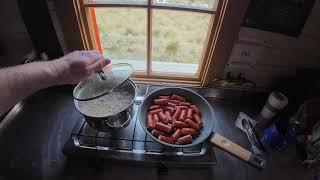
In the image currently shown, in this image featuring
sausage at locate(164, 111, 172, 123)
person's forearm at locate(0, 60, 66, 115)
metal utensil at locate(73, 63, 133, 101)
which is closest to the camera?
person's forearm at locate(0, 60, 66, 115)

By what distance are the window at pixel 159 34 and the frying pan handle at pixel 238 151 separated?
0.92 ft

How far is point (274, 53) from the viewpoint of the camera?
95cm

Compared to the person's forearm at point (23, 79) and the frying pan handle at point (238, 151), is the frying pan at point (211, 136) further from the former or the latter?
the person's forearm at point (23, 79)

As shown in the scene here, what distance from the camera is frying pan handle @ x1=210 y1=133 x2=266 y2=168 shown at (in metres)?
0.89

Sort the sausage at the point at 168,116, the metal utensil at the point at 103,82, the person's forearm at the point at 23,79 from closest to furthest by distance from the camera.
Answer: the person's forearm at the point at 23,79 < the metal utensil at the point at 103,82 < the sausage at the point at 168,116

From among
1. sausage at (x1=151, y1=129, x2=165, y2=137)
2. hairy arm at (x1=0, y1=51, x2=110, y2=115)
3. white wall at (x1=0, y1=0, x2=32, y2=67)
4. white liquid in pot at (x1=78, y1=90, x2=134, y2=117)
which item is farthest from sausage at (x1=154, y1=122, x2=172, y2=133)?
white wall at (x1=0, y1=0, x2=32, y2=67)

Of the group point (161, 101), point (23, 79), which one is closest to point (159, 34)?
point (161, 101)

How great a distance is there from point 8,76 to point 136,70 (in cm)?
53

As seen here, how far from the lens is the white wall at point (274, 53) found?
88 cm

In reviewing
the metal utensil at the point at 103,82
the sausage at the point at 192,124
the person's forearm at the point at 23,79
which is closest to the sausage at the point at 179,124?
the sausage at the point at 192,124

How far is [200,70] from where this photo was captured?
3.56 ft

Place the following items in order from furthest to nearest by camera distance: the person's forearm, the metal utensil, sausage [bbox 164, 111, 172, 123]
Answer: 1. sausage [bbox 164, 111, 172, 123]
2. the metal utensil
3. the person's forearm

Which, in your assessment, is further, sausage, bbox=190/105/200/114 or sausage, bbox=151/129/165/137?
sausage, bbox=190/105/200/114

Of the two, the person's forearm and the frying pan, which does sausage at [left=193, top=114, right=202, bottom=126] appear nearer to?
the frying pan
